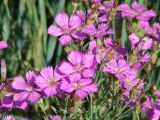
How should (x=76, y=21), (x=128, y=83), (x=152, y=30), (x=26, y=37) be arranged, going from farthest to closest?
(x=26, y=37), (x=152, y=30), (x=76, y=21), (x=128, y=83)

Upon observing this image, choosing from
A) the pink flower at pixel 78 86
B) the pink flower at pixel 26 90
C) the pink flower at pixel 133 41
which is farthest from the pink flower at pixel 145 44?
the pink flower at pixel 26 90

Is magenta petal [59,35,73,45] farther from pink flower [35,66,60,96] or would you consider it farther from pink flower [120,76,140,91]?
pink flower [120,76,140,91]

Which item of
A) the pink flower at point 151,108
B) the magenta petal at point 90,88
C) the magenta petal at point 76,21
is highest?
the magenta petal at point 76,21

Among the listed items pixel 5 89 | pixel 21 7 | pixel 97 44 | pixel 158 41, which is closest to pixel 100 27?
pixel 97 44

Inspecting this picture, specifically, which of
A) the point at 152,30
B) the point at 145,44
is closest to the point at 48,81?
the point at 145,44

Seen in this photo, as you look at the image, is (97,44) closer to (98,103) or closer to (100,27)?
(100,27)

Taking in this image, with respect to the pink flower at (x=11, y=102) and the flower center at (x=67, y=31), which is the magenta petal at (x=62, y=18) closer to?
the flower center at (x=67, y=31)

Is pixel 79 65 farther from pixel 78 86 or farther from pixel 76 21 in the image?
pixel 76 21

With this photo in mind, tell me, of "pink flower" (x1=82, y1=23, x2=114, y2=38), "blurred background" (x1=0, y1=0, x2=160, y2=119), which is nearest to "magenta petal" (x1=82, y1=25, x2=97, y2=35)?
"pink flower" (x1=82, y1=23, x2=114, y2=38)
